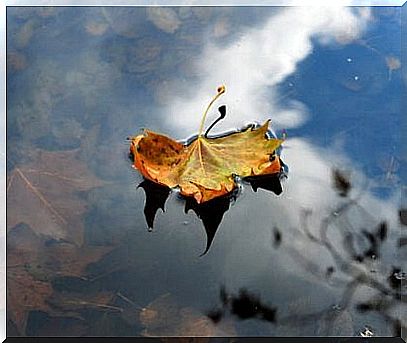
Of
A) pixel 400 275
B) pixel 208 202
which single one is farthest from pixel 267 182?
pixel 400 275

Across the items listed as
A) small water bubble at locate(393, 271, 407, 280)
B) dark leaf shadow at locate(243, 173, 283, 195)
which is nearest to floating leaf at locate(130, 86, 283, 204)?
dark leaf shadow at locate(243, 173, 283, 195)

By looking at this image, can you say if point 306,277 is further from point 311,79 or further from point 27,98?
point 27,98

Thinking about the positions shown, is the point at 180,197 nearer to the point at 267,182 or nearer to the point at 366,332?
the point at 267,182

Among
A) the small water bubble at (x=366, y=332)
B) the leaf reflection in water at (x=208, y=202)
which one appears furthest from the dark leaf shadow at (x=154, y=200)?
the small water bubble at (x=366, y=332)

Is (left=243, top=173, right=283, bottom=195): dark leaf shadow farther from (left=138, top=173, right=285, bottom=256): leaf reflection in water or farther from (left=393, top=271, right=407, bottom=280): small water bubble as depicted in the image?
(left=393, top=271, right=407, bottom=280): small water bubble

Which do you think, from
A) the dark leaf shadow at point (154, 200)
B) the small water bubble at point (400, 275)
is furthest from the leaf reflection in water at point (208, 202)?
the small water bubble at point (400, 275)

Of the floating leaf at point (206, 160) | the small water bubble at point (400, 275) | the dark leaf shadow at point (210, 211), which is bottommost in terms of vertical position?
the small water bubble at point (400, 275)

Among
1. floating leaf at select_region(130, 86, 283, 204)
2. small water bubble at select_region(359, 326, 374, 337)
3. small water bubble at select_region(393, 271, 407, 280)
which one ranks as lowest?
small water bubble at select_region(359, 326, 374, 337)

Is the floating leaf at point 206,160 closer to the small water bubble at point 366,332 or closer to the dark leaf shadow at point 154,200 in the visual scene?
the dark leaf shadow at point 154,200

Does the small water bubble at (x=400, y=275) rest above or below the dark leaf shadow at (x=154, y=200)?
below
